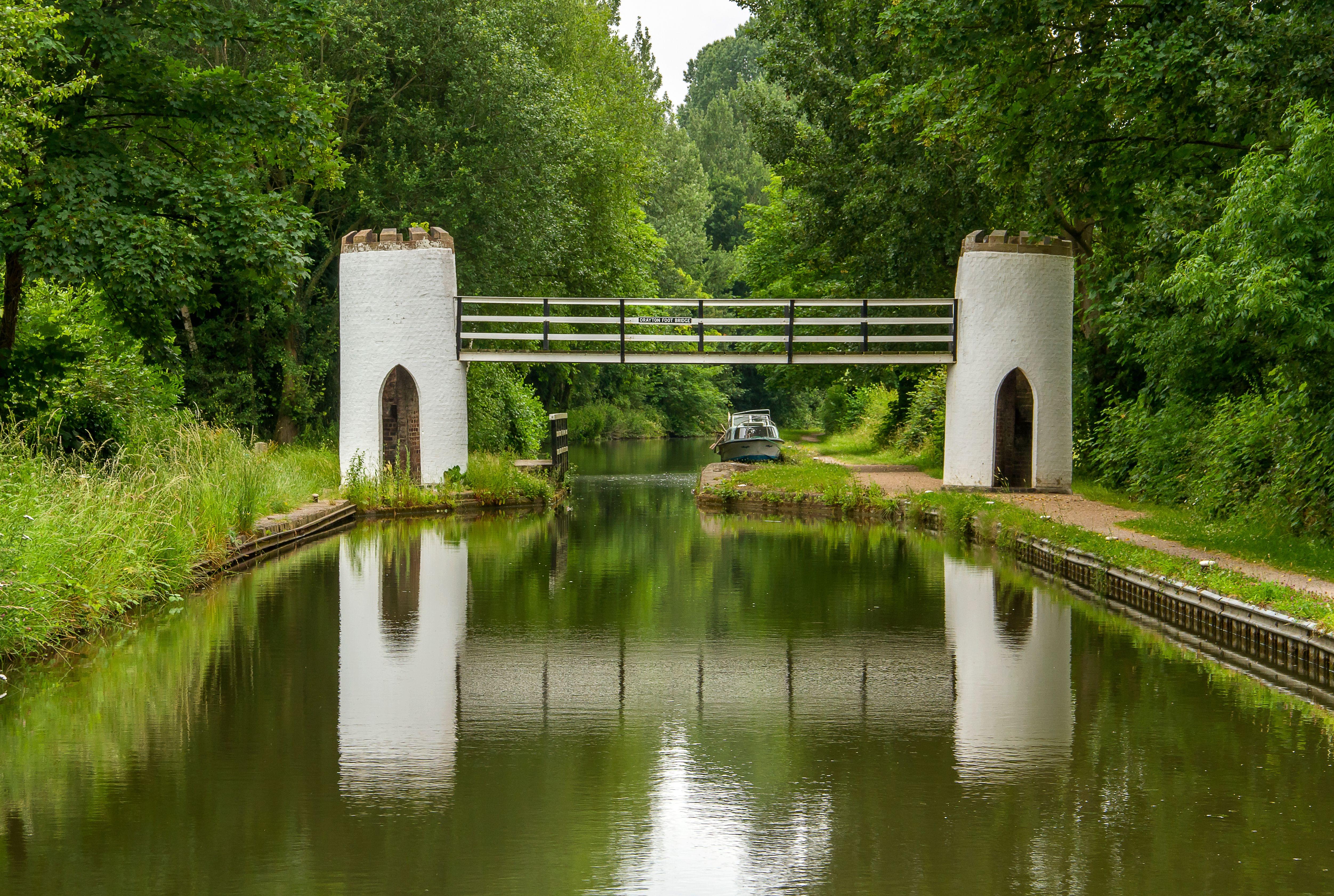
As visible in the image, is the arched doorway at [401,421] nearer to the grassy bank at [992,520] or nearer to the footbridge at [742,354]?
the footbridge at [742,354]

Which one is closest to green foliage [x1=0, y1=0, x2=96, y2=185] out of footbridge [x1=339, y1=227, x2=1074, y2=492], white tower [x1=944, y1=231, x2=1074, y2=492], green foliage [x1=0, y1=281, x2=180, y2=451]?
green foliage [x1=0, y1=281, x2=180, y2=451]

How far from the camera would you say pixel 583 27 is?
173 ft

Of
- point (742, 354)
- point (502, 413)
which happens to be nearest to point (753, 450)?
point (502, 413)

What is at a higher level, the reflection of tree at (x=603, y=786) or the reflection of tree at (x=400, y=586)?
the reflection of tree at (x=400, y=586)

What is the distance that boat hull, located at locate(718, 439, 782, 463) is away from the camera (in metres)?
39.6

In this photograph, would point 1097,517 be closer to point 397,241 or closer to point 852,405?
Result: point 397,241

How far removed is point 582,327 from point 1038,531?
3626 centimetres

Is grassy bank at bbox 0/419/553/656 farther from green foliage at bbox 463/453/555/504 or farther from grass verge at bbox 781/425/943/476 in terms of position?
grass verge at bbox 781/425/943/476

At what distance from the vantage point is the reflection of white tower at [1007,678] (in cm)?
876

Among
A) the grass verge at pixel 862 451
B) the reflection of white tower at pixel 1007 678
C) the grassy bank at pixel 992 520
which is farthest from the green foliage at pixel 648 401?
the reflection of white tower at pixel 1007 678

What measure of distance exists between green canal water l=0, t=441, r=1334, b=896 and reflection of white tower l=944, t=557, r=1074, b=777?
0.05 m

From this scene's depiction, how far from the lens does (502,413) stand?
34.3 meters

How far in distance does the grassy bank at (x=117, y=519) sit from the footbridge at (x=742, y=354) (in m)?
3.44

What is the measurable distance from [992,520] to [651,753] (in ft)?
41.6
